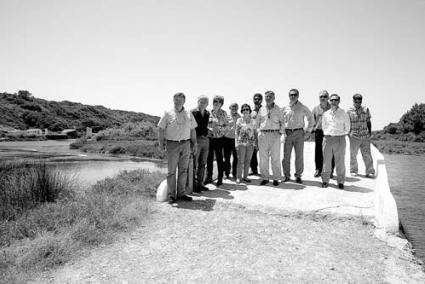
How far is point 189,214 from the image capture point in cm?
525

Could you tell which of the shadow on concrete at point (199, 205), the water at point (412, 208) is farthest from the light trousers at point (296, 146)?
the water at point (412, 208)

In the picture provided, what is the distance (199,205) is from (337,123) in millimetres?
3344

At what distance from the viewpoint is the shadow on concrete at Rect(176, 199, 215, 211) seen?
5562 mm

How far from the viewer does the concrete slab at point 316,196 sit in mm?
4774

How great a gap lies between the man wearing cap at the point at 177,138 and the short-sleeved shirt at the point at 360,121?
14.1 feet

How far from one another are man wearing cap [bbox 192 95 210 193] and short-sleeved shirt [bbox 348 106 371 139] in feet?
12.8

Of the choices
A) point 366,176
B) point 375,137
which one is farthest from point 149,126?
point 366,176

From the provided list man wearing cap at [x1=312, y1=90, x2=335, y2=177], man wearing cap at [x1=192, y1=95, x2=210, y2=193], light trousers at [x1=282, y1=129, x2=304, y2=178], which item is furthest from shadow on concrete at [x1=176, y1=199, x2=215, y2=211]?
man wearing cap at [x1=312, y1=90, x2=335, y2=177]

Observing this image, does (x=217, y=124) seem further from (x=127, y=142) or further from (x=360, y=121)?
(x=127, y=142)

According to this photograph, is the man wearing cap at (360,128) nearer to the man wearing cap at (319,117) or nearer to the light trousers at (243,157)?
the man wearing cap at (319,117)

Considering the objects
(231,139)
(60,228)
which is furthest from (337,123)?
(60,228)

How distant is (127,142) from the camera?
3450 centimetres

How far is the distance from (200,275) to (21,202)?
4.39 m

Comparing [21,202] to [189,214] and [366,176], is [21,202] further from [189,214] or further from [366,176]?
[366,176]
